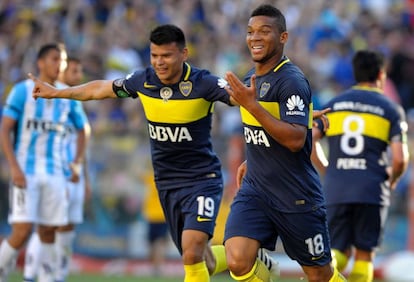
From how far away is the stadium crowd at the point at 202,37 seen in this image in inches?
714

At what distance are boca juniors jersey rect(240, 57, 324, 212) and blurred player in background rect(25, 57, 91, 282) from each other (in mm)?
4186

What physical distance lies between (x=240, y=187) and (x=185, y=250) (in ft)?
2.93

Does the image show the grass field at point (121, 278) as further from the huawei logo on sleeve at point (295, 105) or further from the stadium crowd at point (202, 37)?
the huawei logo on sleeve at point (295, 105)

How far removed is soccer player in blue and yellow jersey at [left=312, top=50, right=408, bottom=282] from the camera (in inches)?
420

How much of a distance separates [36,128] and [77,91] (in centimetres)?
266

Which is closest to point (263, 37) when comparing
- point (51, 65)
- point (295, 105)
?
point (295, 105)

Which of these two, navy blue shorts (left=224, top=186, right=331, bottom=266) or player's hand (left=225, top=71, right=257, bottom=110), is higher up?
player's hand (left=225, top=71, right=257, bottom=110)

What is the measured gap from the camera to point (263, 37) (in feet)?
26.5

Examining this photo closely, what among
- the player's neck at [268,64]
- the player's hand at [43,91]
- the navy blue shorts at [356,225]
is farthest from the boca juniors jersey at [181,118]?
the navy blue shorts at [356,225]

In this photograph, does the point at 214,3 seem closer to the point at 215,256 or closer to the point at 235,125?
the point at 235,125

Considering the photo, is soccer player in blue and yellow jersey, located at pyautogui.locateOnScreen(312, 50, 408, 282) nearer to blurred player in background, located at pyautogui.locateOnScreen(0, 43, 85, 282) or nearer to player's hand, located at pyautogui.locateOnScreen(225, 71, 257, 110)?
blurred player in background, located at pyautogui.locateOnScreen(0, 43, 85, 282)

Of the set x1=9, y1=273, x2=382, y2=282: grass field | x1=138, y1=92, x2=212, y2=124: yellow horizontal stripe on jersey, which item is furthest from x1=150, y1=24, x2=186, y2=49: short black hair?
x1=9, y1=273, x2=382, y2=282: grass field

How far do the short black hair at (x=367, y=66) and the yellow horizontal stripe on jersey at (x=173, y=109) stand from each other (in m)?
2.24

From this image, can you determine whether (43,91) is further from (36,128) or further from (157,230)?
(157,230)
